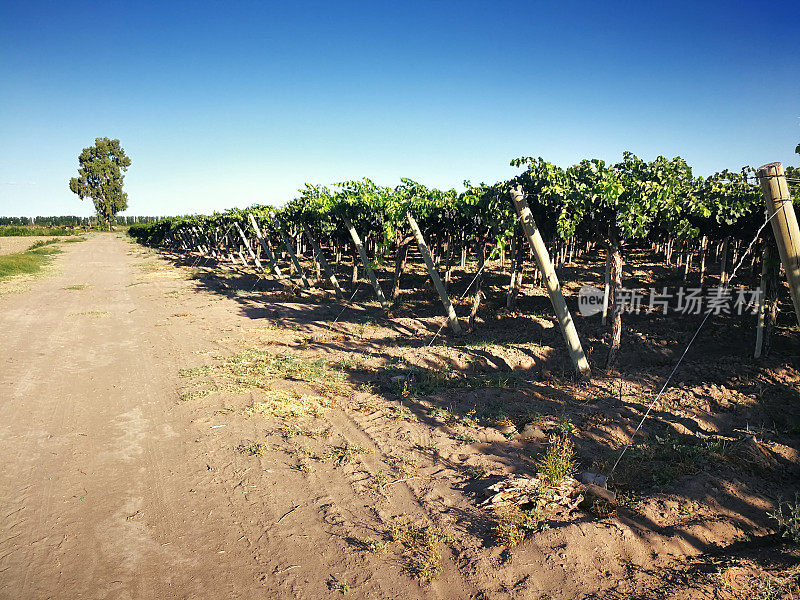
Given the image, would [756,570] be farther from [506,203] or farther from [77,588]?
[506,203]

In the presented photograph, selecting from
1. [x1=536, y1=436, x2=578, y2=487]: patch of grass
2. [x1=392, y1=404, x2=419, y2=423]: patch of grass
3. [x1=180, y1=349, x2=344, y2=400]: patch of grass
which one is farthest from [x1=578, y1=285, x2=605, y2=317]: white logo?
[x1=536, y1=436, x2=578, y2=487]: patch of grass

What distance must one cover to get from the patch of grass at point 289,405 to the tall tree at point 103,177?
92.9 meters

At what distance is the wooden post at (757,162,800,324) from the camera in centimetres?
312

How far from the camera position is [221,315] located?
1400 centimetres

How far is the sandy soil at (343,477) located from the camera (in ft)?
11.0

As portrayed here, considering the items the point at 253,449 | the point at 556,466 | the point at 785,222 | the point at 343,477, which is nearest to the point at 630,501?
the point at 556,466

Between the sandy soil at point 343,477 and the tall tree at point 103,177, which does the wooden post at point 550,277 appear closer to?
the sandy soil at point 343,477

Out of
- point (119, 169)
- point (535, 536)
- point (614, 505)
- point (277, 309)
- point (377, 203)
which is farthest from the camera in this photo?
point (119, 169)

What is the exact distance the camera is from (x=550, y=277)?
7.42 metres

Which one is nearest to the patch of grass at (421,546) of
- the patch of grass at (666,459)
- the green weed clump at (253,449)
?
the patch of grass at (666,459)

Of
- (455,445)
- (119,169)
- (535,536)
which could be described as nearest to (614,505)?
(535,536)

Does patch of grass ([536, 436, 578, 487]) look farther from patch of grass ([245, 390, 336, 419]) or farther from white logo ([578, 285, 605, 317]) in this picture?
white logo ([578, 285, 605, 317])

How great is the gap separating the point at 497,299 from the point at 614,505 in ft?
35.3

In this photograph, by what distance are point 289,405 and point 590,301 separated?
9.35 metres
